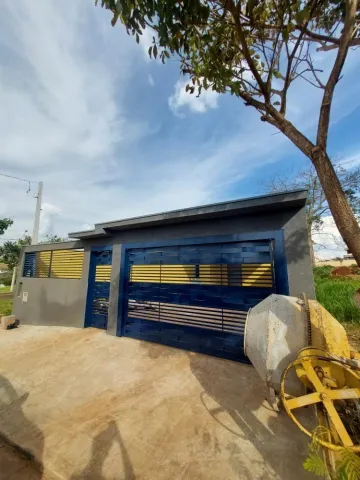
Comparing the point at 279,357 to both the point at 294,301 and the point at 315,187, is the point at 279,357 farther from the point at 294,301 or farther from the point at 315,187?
the point at 315,187

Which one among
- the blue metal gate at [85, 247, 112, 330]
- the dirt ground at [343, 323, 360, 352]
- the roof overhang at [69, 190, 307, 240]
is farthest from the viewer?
the blue metal gate at [85, 247, 112, 330]

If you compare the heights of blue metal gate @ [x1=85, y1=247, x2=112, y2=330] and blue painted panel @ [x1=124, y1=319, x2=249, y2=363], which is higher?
blue metal gate @ [x1=85, y1=247, x2=112, y2=330]

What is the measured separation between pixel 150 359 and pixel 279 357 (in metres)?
3.41

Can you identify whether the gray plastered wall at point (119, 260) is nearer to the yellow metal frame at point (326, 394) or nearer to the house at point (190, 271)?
the house at point (190, 271)

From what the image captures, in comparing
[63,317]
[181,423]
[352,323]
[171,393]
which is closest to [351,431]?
[181,423]

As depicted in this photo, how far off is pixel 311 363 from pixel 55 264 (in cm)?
954

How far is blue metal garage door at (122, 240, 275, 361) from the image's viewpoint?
484 centimetres

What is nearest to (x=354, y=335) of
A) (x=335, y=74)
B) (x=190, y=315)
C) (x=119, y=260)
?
(x=190, y=315)

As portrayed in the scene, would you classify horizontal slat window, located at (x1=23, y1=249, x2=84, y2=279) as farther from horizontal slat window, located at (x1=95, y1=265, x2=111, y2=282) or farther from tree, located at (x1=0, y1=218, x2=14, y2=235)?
tree, located at (x1=0, y1=218, x2=14, y2=235)

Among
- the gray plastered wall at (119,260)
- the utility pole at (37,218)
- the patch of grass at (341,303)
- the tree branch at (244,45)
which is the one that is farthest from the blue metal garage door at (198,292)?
the utility pole at (37,218)

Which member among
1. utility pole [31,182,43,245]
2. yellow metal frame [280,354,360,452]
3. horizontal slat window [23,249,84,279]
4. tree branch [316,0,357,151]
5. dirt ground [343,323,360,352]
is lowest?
dirt ground [343,323,360,352]

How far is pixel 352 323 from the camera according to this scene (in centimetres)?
706

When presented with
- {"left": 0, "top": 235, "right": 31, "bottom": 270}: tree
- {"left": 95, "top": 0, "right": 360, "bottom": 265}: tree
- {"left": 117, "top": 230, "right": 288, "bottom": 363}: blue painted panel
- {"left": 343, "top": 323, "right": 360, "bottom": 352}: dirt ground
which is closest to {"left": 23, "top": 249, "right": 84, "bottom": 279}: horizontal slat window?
{"left": 117, "top": 230, "right": 288, "bottom": 363}: blue painted panel

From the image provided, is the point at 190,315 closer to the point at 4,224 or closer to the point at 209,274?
the point at 209,274
